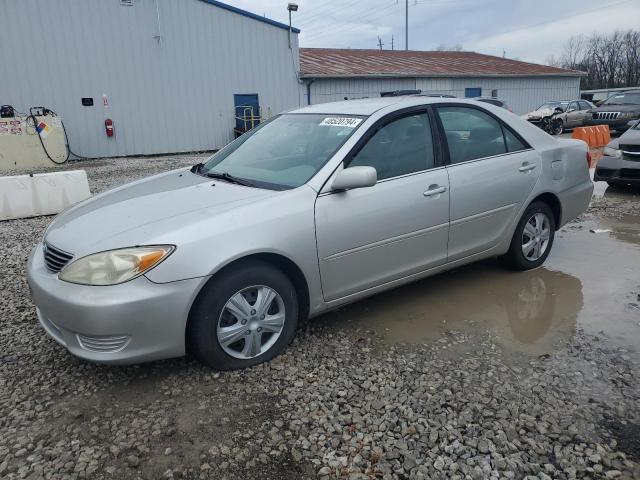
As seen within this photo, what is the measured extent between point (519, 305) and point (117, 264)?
304 centimetres

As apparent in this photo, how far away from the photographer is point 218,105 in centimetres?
1808

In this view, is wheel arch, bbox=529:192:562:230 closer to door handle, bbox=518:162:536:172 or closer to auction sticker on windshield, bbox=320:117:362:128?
door handle, bbox=518:162:536:172

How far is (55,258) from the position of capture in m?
2.92

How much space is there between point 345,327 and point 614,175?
6718mm

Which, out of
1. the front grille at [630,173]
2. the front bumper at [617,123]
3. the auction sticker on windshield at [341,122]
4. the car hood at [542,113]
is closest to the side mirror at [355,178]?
the auction sticker on windshield at [341,122]

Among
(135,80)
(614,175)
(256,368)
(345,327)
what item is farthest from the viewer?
(135,80)

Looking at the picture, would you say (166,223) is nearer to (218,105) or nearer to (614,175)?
(614,175)

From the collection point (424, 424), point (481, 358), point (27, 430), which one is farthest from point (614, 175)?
point (27, 430)

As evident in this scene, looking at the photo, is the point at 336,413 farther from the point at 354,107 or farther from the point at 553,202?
the point at 553,202

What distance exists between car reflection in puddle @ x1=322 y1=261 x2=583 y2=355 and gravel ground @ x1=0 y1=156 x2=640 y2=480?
5.8 inches

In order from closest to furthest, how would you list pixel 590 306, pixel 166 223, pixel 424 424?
pixel 424 424 < pixel 166 223 < pixel 590 306

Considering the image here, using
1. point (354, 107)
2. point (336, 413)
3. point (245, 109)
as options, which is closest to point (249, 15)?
point (245, 109)

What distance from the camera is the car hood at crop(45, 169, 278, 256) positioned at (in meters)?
2.79

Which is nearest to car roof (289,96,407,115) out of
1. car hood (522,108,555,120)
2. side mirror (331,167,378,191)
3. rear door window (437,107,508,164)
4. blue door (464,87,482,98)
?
rear door window (437,107,508,164)
